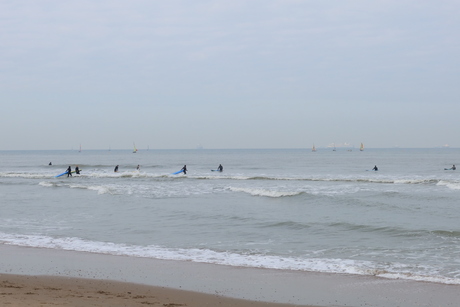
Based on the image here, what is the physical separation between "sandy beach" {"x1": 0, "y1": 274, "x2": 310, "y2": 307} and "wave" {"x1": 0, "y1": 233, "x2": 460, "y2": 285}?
8.82 ft

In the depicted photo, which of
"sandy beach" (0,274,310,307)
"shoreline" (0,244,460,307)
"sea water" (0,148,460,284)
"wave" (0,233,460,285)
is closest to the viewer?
"sandy beach" (0,274,310,307)

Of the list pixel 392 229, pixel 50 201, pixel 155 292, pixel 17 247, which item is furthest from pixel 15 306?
pixel 50 201

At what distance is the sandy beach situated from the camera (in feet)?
24.1

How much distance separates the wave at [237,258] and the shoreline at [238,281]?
39cm

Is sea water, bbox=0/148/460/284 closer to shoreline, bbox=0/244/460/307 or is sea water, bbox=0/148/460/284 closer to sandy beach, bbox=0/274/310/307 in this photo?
shoreline, bbox=0/244/460/307

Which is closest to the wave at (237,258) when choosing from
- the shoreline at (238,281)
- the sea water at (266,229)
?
the sea water at (266,229)

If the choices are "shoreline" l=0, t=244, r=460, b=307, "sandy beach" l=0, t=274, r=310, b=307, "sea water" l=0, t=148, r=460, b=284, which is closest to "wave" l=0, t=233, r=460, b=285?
"sea water" l=0, t=148, r=460, b=284

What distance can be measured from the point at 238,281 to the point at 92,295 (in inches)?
114

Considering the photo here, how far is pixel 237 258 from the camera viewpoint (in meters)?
11.5

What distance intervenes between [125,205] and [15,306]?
53.5ft

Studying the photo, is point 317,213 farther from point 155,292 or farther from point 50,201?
point 50,201

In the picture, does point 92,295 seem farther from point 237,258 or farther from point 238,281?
point 237,258

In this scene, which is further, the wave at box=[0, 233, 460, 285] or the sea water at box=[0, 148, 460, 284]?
the sea water at box=[0, 148, 460, 284]

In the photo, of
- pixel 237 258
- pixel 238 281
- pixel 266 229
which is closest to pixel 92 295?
pixel 238 281
